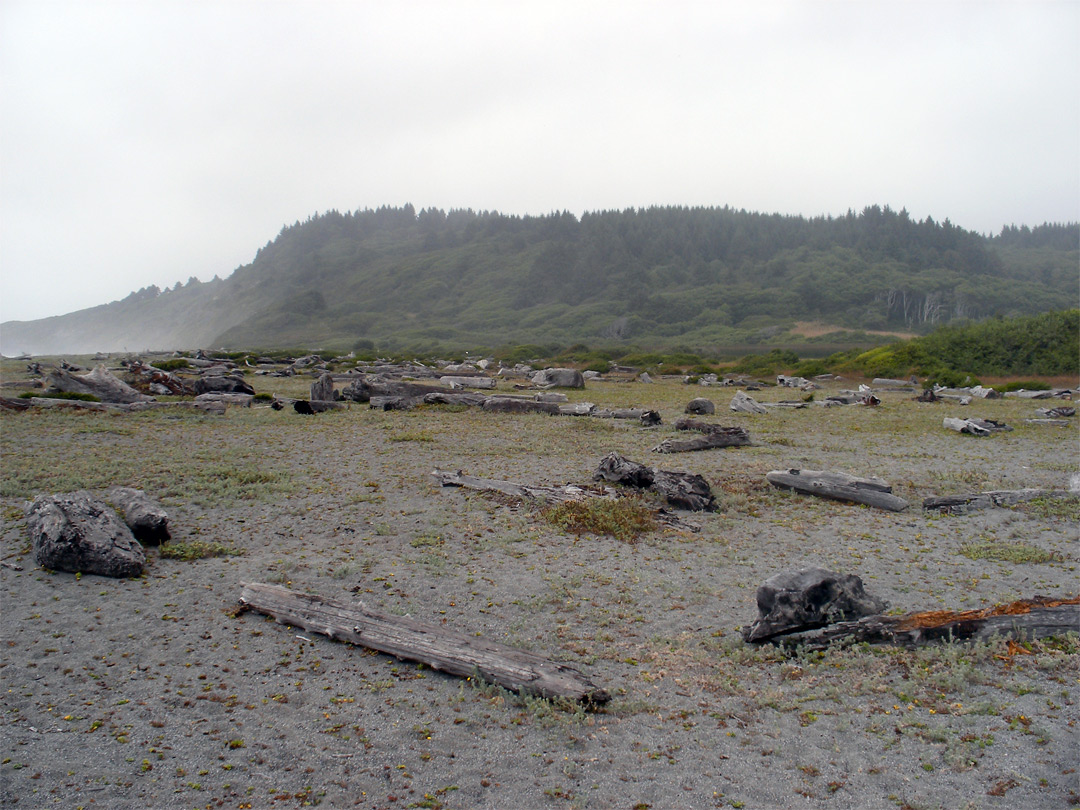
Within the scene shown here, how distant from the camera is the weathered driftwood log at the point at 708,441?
1475 centimetres

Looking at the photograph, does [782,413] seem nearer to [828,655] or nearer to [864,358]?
[828,655]

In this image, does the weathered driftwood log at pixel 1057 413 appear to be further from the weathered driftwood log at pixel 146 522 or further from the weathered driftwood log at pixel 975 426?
the weathered driftwood log at pixel 146 522

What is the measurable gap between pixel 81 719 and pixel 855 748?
18.0ft

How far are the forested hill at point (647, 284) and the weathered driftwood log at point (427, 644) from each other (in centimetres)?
8964

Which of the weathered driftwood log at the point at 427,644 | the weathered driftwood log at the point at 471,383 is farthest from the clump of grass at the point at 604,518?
the weathered driftwood log at the point at 471,383

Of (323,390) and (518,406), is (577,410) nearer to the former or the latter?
(518,406)

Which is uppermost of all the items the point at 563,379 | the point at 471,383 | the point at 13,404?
the point at 563,379

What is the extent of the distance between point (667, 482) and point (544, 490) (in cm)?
207

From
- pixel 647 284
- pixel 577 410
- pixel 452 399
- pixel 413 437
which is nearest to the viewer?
pixel 413 437

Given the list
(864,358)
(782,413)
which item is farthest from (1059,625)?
(864,358)

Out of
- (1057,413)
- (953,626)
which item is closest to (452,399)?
(953,626)

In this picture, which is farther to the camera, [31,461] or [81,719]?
[31,461]

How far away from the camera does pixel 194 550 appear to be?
7883 mm

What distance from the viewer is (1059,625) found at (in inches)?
213
